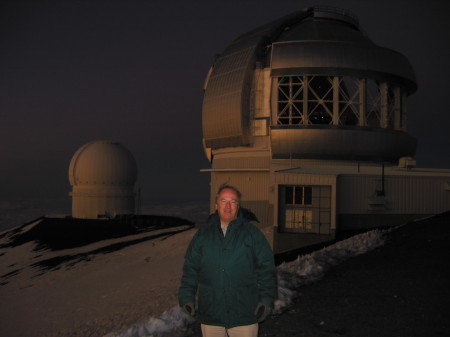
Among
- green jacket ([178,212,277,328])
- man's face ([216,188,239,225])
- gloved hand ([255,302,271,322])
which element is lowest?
gloved hand ([255,302,271,322])

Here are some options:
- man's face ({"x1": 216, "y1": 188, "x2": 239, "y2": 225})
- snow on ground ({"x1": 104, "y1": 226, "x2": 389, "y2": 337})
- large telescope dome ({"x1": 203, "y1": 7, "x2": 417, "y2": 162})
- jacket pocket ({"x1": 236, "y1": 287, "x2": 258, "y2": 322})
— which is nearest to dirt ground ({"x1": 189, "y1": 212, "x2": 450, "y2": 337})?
snow on ground ({"x1": 104, "y1": 226, "x2": 389, "y2": 337})

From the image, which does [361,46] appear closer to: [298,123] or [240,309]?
[298,123]

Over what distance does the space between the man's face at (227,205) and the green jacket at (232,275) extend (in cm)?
10

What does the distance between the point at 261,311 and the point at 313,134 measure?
2054 cm

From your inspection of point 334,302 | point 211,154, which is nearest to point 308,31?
point 211,154

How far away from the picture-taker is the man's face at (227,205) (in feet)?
15.5

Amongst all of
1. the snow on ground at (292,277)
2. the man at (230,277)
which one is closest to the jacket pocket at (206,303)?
the man at (230,277)

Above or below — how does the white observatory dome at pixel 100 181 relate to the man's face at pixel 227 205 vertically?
below

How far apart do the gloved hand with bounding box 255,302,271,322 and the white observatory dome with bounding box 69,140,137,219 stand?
112 ft

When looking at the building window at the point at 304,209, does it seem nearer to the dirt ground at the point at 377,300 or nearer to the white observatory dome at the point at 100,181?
the dirt ground at the point at 377,300

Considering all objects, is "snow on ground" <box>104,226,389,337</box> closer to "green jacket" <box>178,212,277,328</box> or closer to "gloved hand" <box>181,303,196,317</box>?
"gloved hand" <box>181,303,196,317</box>

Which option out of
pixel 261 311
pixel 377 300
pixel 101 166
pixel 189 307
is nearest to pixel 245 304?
pixel 261 311

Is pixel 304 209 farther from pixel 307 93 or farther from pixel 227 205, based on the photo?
pixel 227 205

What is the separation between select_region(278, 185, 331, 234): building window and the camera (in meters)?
19.9
